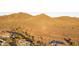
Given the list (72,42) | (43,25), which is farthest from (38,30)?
(72,42)

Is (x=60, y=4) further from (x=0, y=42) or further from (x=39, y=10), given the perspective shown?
(x=0, y=42)

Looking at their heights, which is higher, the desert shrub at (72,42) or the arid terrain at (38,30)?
the arid terrain at (38,30)

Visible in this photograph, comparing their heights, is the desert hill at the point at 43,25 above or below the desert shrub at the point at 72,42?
above

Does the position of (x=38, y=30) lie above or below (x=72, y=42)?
above

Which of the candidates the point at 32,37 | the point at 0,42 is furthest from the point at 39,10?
the point at 0,42

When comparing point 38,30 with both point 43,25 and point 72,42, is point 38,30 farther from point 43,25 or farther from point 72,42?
point 72,42

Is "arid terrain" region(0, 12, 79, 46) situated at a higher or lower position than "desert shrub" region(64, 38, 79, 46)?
higher

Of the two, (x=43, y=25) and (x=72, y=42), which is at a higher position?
(x=43, y=25)

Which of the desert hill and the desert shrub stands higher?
the desert hill
